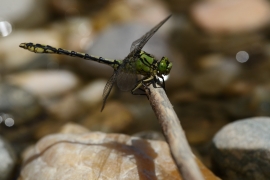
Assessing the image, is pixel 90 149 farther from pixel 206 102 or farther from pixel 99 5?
pixel 99 5

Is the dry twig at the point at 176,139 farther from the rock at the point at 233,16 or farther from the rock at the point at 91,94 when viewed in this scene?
the rock at the point at 233,16

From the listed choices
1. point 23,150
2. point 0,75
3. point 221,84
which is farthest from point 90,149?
point 0,75

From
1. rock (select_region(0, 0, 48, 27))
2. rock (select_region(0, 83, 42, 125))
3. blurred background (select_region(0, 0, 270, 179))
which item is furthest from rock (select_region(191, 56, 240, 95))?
rock (select_region(0, 0, 48, 27))

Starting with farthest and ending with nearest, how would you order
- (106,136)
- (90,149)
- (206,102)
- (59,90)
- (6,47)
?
1. (6,47)
2. (59,90)
3. (206,102)
4. (106,136)
5. (90,149)

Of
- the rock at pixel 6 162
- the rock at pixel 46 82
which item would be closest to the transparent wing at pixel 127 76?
the rock at pixel 6 162

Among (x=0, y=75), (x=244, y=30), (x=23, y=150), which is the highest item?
(x=244, y=30)

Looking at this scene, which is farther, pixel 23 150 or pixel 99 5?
pixel 99 5

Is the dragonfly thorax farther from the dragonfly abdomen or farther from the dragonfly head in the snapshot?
the dragonfly abdomen

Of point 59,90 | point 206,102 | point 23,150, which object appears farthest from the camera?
point 59,90
